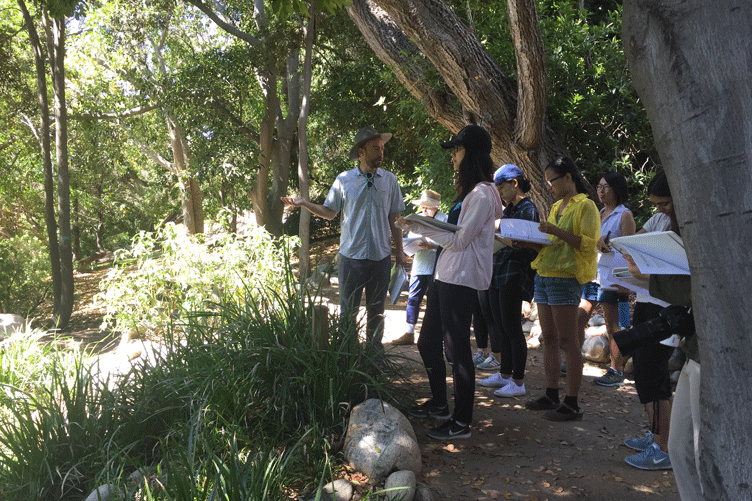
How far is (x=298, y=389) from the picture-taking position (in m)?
3.85

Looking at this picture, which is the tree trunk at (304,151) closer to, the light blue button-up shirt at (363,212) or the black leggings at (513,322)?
the light blue button-up shirt at (363,212)

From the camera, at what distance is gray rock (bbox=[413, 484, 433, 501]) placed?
3.19 m

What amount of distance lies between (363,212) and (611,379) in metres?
2.69

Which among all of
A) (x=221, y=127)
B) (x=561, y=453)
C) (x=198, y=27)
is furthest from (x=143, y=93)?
(x=561, y=453)

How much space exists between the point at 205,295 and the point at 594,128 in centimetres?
582

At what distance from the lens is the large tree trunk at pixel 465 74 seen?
6.89 meters

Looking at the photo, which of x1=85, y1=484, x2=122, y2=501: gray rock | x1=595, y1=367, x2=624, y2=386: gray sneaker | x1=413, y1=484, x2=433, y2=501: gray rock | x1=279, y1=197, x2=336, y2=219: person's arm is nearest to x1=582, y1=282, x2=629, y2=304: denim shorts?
x1=595, y1=367, x2=624, y2=386: gray sneaker

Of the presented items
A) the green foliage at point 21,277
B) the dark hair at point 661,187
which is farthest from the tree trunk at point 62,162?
the dark hair at point 661,187

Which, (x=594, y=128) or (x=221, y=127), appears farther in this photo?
(x=221, y=127)

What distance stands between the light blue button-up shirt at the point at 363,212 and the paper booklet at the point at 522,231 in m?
1.03

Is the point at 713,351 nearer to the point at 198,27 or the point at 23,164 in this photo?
the point at 198,27

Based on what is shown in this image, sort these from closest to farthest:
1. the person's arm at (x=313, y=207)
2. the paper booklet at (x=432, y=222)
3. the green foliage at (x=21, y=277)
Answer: the paper booklet at (x=432, y=222) → the person's arm at (x=313, y=207) → the green foliage at (x=21, y=277)

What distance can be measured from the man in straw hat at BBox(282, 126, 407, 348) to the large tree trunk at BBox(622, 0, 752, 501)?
3.25m

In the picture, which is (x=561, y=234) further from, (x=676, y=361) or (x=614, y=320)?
(x=676, y=361)
